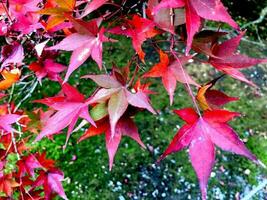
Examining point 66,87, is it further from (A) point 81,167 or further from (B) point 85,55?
(A) point 81,167

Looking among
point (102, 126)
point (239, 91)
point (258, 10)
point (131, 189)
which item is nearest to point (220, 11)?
point (102, 126)

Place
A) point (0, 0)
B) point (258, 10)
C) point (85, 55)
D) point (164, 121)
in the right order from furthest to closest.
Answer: point (258, 10) < point (164, 121) < point (0, 0) < point (85, 55)

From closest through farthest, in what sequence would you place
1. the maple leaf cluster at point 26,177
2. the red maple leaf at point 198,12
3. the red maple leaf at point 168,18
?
the red maple leaf at point 198,12, the red maple leaf at point 168,18, the maple leaf cluster at point 26,177

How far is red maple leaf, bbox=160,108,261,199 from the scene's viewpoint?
2.35ft

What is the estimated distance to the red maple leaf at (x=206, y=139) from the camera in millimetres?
716

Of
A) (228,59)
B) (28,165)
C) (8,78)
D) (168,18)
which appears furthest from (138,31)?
(28,165)

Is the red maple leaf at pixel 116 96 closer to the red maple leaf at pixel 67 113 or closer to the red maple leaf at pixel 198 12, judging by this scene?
the red maple leaf at pixel 67 113

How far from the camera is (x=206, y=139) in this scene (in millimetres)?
748

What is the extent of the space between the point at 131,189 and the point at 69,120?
169cm

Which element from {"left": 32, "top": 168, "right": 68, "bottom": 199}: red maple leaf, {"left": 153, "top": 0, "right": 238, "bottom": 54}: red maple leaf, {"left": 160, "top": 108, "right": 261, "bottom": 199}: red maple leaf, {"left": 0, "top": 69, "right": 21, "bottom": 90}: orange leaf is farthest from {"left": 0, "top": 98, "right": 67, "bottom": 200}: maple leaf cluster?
{"left": 153, "top": 0, "right": 238, "bottom": 54}: red maple leaf

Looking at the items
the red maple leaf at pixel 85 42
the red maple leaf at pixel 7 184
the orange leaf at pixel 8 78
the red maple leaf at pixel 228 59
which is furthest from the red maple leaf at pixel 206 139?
the red maple leaf at pixel 7 184

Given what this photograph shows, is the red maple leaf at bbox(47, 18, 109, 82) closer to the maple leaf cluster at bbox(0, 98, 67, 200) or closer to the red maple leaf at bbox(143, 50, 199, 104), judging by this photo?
the red maple leaf at bbox(143, 50, 199, 104)

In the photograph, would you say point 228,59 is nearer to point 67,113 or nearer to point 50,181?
point 67,113

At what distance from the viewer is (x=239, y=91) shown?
3.10 meters
